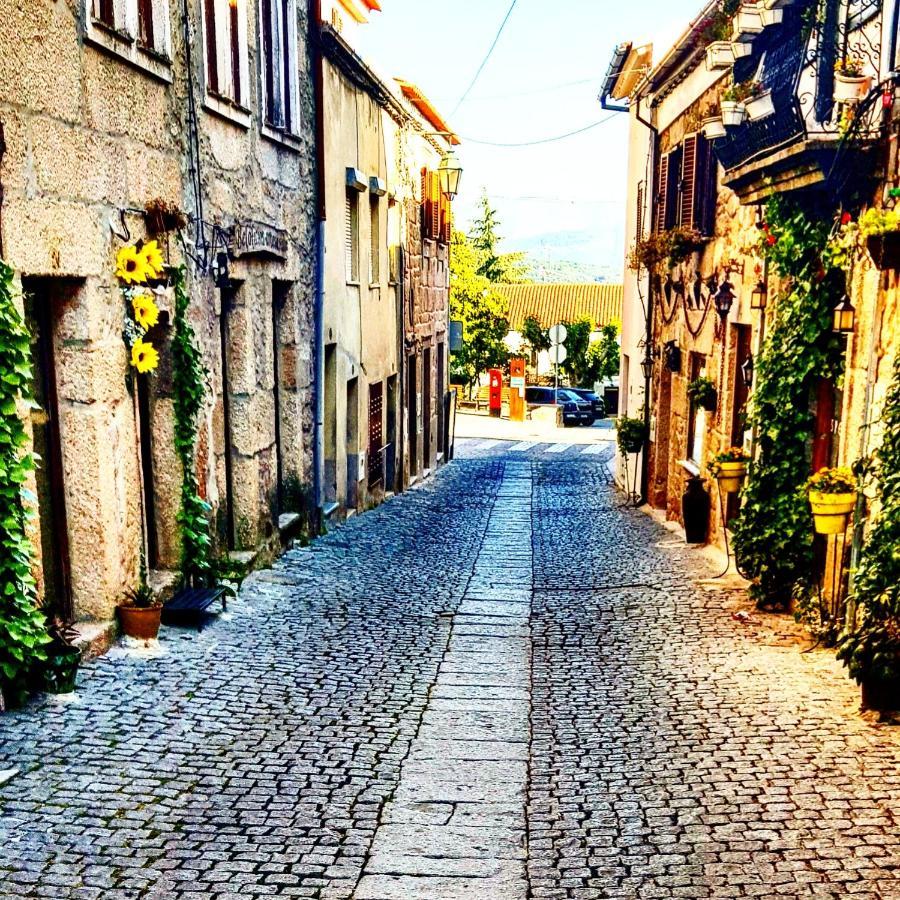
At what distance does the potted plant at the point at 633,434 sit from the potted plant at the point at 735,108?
7686mm

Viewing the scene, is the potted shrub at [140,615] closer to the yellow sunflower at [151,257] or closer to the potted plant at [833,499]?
the yellow sunflower at [151,257]

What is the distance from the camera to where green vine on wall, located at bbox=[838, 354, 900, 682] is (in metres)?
5.80

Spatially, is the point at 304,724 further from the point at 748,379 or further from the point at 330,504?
the point at 330,504

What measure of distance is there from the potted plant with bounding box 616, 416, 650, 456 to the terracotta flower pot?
429 inches

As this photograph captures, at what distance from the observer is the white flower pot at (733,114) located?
9.10 metres

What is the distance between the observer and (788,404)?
835 cm

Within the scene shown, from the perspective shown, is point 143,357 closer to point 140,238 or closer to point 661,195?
point 140,238

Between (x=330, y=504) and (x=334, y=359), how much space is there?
1.89m

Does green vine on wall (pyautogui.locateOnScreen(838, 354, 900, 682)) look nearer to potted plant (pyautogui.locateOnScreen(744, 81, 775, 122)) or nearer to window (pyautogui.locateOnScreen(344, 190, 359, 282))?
potted plant (pyautogui.locateOnScreen(744, 81, 775, 122))

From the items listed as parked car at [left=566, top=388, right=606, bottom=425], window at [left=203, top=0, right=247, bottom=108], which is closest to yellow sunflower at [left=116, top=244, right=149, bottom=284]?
window at [left=203, top=0, right=247, bottom=108]

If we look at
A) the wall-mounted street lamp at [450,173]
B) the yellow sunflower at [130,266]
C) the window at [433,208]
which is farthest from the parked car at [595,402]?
the yellow sunflower at [130,266]

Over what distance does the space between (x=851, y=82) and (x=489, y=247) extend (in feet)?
194

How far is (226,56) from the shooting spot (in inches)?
359

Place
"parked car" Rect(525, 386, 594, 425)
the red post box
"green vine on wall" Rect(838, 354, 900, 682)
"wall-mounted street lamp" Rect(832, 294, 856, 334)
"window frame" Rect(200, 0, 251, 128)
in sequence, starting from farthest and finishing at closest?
the red post box
"parked car" Rect(525, 386, 594, 425)
"window frame" Rect(200, 0, 251, 128)
"wall-mounted street lamp" Rect(832, 294, 856, 334)
"green vine on wall" Rect(838, 354, 900, 682)
